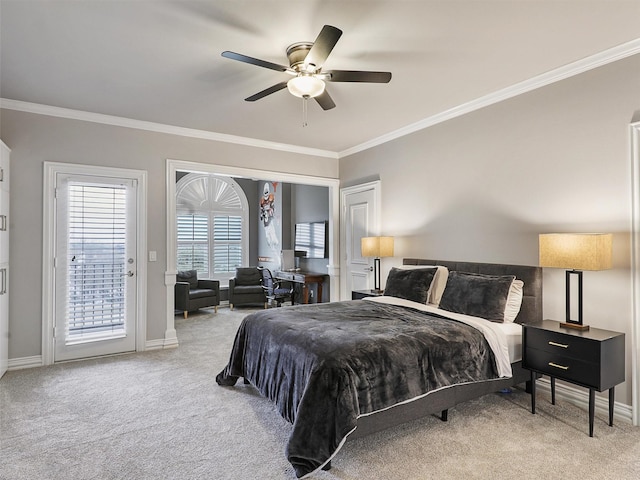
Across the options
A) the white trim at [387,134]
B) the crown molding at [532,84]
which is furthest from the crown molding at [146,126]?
the crown molding at [532,84]

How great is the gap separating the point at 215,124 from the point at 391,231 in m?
2.58

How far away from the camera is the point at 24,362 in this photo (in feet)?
12.3

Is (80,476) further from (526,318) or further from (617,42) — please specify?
(617,42)

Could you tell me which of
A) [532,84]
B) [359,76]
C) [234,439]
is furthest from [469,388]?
[532,84]

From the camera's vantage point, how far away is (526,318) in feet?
10.4

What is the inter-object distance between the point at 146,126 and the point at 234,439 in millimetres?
3600

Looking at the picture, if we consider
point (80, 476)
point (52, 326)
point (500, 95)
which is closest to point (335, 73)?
point (500, 95)

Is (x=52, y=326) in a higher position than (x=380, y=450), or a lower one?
higher

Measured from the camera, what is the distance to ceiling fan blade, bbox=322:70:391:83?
2.44 meters

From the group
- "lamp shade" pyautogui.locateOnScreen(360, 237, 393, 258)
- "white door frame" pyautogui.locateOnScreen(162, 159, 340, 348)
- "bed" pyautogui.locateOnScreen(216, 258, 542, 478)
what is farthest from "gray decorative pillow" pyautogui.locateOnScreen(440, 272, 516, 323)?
"white door frame" pyautogui.locateOnScreen(162, 159, 340, 348)

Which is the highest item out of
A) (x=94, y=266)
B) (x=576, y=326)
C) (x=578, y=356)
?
(x=94, y=266)

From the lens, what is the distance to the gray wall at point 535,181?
107 inches

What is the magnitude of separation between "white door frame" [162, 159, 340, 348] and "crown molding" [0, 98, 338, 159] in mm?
356

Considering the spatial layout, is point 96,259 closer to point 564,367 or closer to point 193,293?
point 193,293
